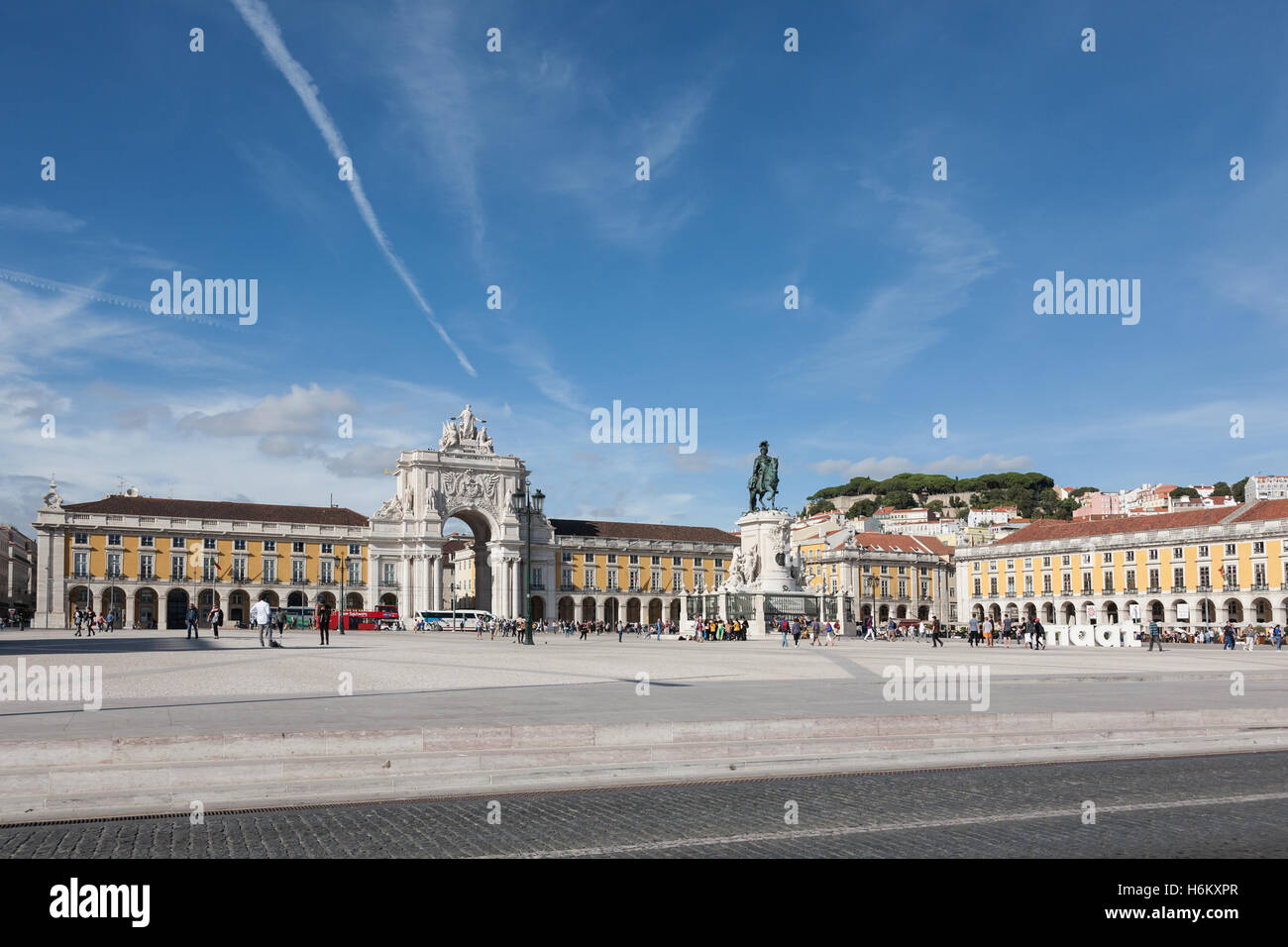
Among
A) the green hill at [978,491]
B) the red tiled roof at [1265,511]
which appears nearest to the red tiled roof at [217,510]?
the red tiled roof at [1265,511]

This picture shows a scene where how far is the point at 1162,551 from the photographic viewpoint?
86125 mm

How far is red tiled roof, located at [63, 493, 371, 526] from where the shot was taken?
287 ft

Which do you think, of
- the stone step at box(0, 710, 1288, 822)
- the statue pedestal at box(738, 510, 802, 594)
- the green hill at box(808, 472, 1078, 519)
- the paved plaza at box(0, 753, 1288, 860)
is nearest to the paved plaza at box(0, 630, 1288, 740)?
the stone step at box(0, 710, 1288, 822)

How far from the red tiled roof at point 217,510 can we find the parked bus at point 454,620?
18.5 metres

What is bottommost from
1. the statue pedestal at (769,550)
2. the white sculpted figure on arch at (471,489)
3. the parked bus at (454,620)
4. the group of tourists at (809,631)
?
the parked bus at (454,620)

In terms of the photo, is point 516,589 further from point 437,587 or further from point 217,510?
point 217,510

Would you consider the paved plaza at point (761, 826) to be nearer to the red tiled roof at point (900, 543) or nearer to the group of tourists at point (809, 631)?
the group of tourists at point (809, 631)

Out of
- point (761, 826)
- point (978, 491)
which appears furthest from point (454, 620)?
point (978, 491)

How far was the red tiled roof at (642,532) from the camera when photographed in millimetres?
104188

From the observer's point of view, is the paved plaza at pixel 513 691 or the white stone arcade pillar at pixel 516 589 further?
the white stone arcade pillar at pixel 516 589
